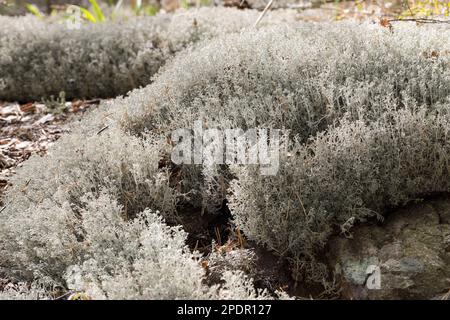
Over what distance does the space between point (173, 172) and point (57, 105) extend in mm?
2621

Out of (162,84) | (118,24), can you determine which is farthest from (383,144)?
(118,24)

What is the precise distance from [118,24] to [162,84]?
9.36 ft

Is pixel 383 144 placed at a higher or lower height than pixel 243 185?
higher

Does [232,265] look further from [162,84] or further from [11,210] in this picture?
[162,84]

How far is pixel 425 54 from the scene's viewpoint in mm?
3797

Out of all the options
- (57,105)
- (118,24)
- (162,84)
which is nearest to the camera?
(162,84)

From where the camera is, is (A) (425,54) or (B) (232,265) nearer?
(B) (232,265)
